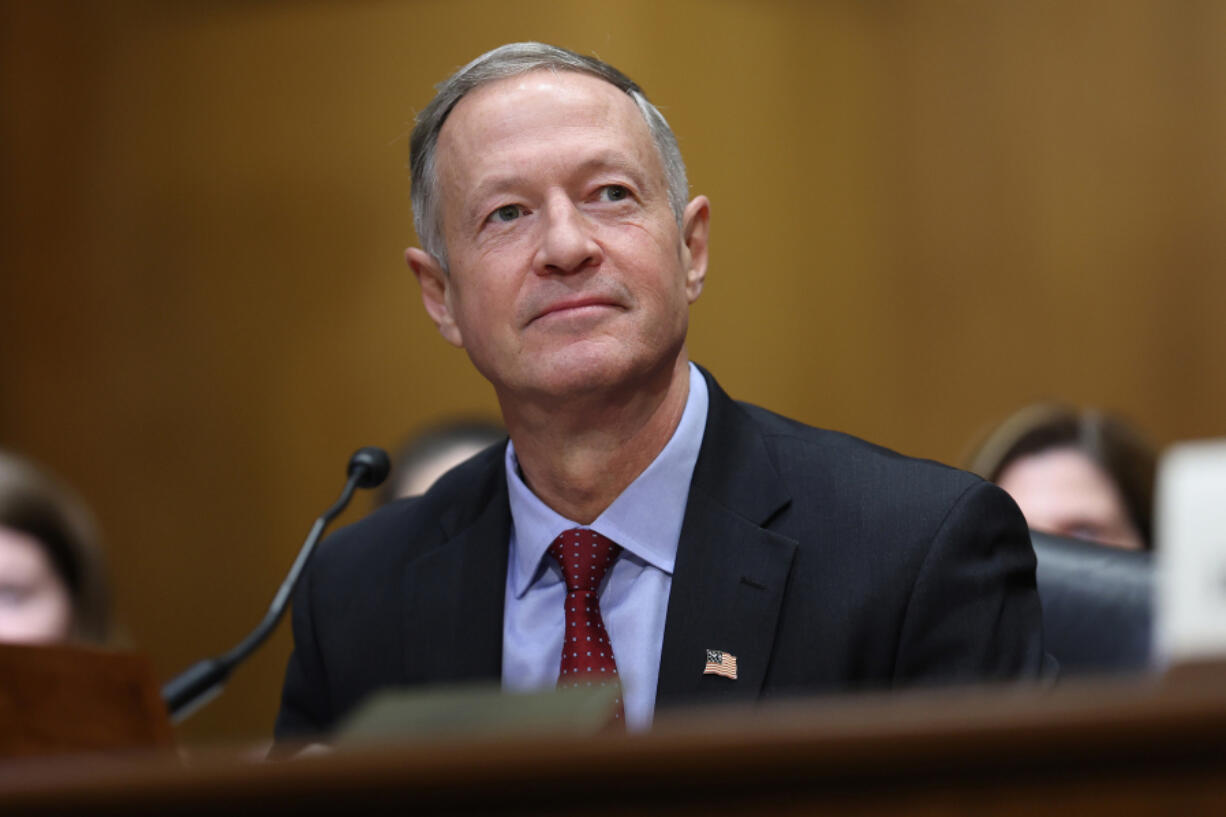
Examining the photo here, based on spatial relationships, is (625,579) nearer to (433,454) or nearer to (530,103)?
(530,103)

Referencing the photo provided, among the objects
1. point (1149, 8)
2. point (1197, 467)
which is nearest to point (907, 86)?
point (1149, 8)

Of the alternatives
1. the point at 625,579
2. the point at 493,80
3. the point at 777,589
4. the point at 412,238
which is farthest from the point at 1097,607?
the point at 412,238

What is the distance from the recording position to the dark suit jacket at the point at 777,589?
140 centimetres

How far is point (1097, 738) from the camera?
609 mm

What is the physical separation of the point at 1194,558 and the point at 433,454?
7.03 feet

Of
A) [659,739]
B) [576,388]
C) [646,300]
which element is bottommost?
[659,739]

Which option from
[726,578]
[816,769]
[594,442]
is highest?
[594,442]

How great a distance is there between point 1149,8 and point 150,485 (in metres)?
2.99

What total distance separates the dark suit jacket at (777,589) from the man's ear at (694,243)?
13cm

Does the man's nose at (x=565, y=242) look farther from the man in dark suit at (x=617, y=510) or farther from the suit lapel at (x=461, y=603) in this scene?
the suit lapel at (x=461, y=603)


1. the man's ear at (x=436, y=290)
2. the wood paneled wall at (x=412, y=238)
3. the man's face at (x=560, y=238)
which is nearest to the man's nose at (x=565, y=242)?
the man's face at (x=560, y=238)

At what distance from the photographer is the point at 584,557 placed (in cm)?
150

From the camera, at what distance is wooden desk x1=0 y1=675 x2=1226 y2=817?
611 millimetres

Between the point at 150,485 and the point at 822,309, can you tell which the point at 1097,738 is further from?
the point at 150,485
